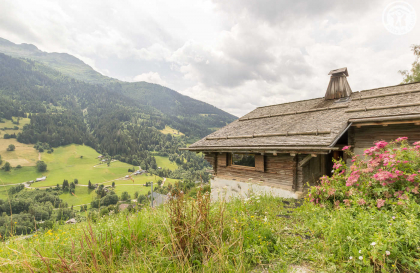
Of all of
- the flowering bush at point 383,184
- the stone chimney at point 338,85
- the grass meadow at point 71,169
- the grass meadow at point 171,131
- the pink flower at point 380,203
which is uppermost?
the grass meadow at point 171,131

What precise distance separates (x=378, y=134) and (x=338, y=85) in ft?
18.0

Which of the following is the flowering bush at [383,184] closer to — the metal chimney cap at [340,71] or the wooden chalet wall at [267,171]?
the wooden chalet wall at [267,171]

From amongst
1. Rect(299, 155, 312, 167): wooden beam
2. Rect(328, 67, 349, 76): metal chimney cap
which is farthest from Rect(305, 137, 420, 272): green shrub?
Rect(328, 67, 349, 76): metal chimney cap

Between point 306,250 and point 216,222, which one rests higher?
point 216,222

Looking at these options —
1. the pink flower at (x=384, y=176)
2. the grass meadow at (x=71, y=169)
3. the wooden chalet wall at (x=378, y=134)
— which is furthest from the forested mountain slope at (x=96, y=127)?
the pink flower at (x=384, y=176)

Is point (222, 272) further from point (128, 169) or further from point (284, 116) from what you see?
point (128, 169)

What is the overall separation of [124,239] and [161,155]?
439 feet

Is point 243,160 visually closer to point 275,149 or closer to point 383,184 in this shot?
point 275,149

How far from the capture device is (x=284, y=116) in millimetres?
11297

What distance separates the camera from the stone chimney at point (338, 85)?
11.4m

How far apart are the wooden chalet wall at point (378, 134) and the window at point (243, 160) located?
14.3 ft

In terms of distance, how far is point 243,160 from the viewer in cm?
962

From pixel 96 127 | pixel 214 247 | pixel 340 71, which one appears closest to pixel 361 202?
pixel 214 247

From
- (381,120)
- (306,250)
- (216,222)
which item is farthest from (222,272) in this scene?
(381,120)
